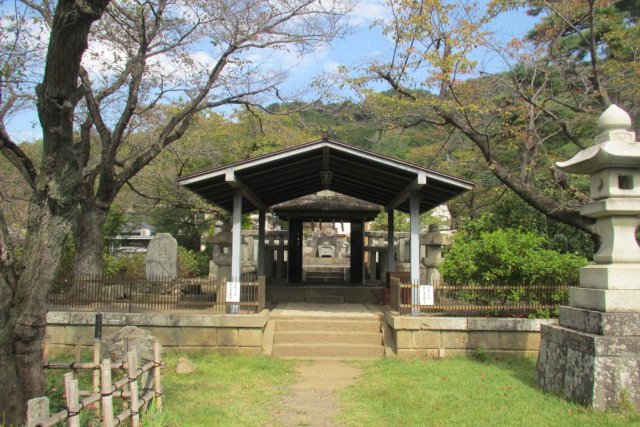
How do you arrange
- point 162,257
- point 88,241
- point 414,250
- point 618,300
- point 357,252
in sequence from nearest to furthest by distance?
point 618,300 → point 414,250 → point 88,241 → point 357,252 → point 162,257

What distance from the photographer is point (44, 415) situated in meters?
3.96

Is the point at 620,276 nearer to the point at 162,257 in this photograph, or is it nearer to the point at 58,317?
the point at 58,317

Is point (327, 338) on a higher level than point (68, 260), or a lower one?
lower

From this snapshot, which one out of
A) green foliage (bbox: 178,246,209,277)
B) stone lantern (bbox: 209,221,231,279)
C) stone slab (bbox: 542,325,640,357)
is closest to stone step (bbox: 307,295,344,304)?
stone lantern (bbox: 209,221,231,279)

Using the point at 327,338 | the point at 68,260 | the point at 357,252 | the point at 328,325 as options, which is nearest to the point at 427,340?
the point at 327,338

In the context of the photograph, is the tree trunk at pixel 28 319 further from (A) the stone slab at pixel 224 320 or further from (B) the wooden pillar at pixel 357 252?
(B) the wooden pillar at pixel 357 252

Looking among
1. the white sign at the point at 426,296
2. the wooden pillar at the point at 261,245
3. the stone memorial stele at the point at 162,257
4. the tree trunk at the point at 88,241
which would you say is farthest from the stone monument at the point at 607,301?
the stone memorial stele at the point at 162,257

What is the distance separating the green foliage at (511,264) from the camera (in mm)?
10523

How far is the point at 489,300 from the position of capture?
10.6 metres

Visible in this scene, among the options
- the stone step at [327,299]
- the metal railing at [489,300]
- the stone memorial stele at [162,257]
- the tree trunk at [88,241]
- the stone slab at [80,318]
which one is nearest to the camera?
the metal railing at [489,300]

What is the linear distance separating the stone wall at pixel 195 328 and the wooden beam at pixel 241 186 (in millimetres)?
2717

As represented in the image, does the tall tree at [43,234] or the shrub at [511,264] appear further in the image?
the shrub at [511,264]

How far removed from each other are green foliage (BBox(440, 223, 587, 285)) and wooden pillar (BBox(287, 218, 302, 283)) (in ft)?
23.8

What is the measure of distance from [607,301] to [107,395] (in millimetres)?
5998
